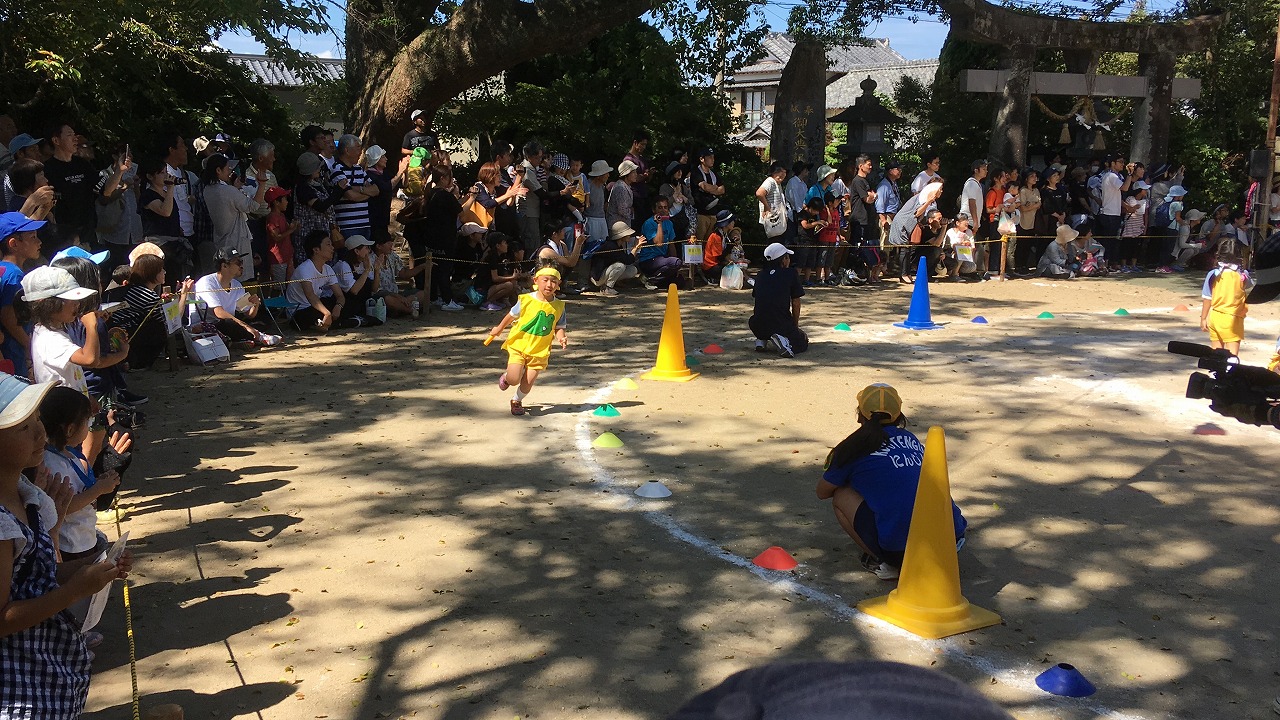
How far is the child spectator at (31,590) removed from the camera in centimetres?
328

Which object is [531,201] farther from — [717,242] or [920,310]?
[920,310]

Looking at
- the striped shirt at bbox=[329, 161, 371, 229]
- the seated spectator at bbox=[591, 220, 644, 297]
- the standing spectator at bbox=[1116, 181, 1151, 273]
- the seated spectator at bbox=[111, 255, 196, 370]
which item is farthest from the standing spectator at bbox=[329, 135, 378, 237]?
the standing spectator at bbox=[1116, 181, 1151, 273]

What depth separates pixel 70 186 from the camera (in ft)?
33.9

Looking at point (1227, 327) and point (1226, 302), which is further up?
point (1226, 302)

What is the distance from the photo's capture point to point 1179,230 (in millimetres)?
21609

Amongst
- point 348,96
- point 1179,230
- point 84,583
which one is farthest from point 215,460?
point 1179,230

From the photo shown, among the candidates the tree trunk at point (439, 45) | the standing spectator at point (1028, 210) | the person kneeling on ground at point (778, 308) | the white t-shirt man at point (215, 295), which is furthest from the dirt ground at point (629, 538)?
the standing spectator at point (1028, 210)

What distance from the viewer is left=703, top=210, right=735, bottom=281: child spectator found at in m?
17.1

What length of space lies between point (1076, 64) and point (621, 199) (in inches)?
472

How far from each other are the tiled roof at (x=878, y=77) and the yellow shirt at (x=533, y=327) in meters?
52.1

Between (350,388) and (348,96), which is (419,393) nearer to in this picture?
(350,388)

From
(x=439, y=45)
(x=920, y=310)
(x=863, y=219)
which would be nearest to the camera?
(x=920, y=310)

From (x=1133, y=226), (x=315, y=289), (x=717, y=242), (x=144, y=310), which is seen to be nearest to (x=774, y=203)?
(x=717, y=242)

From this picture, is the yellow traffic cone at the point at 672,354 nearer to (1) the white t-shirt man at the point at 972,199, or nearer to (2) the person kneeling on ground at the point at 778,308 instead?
(2) the person kneeling on ground at the point at 778,308
